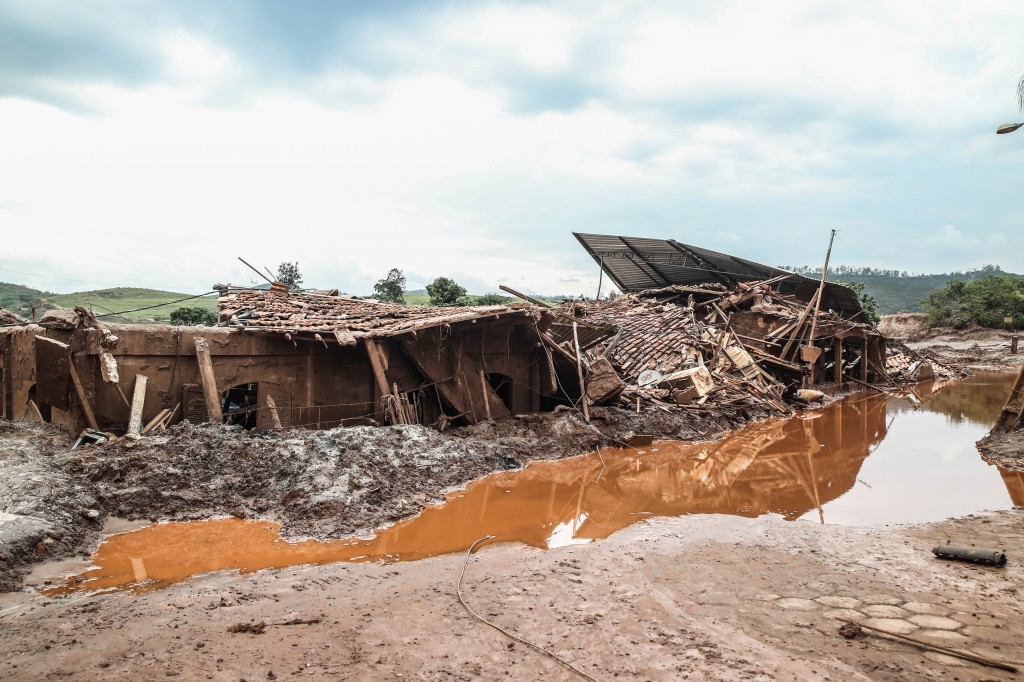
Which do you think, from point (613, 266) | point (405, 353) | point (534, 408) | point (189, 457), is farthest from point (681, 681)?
point (613, 266)

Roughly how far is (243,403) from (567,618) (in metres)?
10.9

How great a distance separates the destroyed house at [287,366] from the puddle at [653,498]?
2904 mm

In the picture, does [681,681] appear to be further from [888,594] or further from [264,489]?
[264,489]

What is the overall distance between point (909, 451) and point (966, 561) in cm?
848

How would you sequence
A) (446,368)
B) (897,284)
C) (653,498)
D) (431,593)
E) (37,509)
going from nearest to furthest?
(431,593) < (37,509) < (653,498) < (446,368) < (897,284)

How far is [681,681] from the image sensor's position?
12.9 feet

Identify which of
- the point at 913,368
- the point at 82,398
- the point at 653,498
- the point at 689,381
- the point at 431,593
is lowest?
the point at 653,498

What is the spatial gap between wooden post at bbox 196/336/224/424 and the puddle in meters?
2.73

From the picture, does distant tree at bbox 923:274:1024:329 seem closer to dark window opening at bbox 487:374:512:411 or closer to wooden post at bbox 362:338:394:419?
dark window opening at bbox 487:374:512:411

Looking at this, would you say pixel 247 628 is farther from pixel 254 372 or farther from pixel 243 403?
pixel 243 403

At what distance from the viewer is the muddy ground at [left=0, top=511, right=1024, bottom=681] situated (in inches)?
159

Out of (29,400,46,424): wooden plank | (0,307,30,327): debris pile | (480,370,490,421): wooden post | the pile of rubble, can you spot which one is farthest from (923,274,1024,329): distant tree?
(0,307,30,327): debris pile

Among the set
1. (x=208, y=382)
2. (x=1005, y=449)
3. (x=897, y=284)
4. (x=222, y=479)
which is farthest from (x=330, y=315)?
(x=897, y=284)

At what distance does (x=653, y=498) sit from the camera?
9.43 meters
